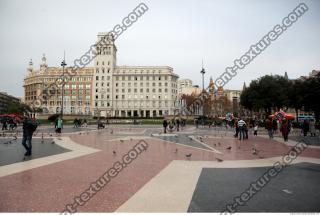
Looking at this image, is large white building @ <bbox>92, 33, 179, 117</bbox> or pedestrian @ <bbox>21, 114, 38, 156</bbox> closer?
pedestrian @ <bbox>21, 114, 38, 156</bbox>

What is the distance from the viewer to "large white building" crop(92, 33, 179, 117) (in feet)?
352

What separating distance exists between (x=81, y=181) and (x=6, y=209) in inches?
83.9

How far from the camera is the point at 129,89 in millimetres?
108500

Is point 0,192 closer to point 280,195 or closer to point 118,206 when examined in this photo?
point 118,206

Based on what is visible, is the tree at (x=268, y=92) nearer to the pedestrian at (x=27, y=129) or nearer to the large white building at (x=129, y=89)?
the pedestrian at (x=27, y=129)

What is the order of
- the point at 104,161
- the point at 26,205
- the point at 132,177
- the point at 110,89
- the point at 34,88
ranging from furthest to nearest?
1. the point at 34,88
2. the point at 110,89
3. the point at 104,161
4. the point at 132,177
5. the point at 26,205

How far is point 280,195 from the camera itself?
214 inches

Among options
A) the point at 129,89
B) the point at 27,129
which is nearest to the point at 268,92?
the point at 27,129

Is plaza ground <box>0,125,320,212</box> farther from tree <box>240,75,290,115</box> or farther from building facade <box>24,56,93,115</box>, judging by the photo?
building facade <box>24,56,93,115</box>

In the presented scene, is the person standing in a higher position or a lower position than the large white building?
lower

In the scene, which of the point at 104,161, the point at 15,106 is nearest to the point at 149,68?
the point at 15,106

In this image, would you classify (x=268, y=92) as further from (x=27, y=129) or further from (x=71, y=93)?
(x=71, y=93)

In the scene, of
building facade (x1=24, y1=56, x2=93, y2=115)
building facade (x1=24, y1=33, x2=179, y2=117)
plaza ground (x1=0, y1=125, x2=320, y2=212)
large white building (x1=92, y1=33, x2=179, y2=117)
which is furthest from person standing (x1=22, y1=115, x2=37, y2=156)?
building facade (x1=24, y1=56, x2=93, y2=115)

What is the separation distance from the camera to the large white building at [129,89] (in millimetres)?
107312
